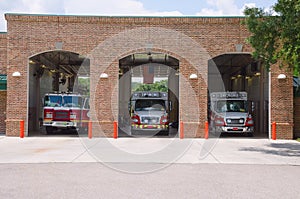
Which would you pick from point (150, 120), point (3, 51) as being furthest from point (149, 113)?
point (3, 51)

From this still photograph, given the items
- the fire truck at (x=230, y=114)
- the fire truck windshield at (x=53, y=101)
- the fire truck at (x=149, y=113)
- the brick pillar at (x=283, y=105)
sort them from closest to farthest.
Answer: the brick pillar at (x=283, y=105), the fire truck at (x=149, y=113), the fire truck at (x=230, y=114), the fire truck windshield at (x=53, y=101)

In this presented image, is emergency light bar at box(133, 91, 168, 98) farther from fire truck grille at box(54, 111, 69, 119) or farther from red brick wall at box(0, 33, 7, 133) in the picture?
red brick wall at box(0, 33, 7, 133)

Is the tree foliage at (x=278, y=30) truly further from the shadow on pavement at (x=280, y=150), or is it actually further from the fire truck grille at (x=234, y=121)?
the fire truck grille at (x=234, y=121)

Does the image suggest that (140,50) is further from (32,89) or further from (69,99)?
(32,89)

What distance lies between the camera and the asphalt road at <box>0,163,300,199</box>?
7.21 metres

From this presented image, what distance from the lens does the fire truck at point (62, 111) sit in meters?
21.3

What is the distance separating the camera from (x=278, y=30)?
1459 centimetres

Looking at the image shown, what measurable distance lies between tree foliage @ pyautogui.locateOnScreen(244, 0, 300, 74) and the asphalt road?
4.93 m

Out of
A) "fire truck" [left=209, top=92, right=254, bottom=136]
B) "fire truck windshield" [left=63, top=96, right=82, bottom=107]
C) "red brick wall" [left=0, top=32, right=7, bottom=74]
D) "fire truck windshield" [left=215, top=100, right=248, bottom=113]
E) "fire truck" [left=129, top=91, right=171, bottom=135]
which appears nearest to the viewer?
"fire truck" [left=129, top=91, right=171, bottom=135]

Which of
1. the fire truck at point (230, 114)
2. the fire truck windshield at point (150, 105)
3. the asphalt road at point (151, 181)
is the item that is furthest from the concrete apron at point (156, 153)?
the fire truck windshield at point (150, 105)

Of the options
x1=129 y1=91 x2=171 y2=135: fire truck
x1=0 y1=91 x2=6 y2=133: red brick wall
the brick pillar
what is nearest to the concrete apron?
the brick pillar

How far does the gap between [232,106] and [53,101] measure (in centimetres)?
1044

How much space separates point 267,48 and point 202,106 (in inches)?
224

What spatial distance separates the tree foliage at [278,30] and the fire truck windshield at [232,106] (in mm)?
6911
